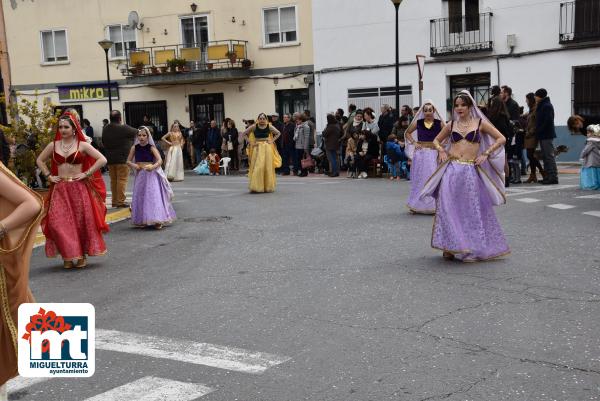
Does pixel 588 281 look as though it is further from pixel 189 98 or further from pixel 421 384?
pixel 189 98

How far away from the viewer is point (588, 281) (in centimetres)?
720

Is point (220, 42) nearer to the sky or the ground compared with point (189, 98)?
nearer to the sky

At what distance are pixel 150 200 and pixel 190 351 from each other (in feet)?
22.5

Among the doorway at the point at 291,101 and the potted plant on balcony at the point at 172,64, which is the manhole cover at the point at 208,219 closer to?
the doorway at the point at 291,101

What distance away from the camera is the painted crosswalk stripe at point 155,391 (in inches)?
180

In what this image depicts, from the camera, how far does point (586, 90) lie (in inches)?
946

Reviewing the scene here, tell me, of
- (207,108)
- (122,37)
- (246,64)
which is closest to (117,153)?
(246,64)

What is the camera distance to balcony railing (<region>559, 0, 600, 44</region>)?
23438mm

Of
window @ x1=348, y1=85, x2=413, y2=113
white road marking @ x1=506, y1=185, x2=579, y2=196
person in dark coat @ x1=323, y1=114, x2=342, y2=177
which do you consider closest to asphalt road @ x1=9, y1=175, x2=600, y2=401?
white road marking @ x1=506, y1=185, x2=579, y2=196

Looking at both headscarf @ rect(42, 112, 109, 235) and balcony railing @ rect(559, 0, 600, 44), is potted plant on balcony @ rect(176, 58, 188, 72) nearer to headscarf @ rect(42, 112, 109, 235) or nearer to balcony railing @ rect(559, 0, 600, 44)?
balcony railing @ rect(559, 0, 600, 44)

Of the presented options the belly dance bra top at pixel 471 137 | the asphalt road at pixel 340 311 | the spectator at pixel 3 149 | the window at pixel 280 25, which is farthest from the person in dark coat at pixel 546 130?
the window at pixel 280 25

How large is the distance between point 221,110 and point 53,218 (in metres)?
23.6

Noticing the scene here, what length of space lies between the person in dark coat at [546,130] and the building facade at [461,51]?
8.25 metres

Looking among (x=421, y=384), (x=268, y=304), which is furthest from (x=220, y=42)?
(x=421, y=384)
